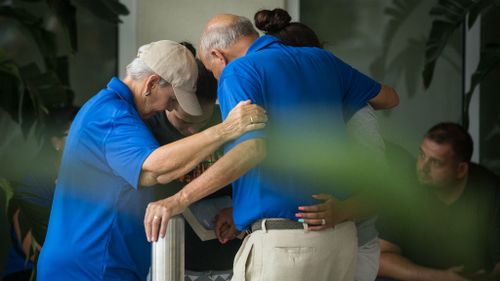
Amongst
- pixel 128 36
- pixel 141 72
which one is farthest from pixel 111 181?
pixel 128 36

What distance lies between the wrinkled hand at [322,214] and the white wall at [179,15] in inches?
112

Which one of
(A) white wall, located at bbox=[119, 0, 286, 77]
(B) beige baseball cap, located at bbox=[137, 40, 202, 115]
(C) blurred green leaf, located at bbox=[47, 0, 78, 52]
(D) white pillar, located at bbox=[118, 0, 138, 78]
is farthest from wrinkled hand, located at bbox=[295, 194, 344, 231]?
(D) white pillar, located at bbox=[118, 0, 138, 78]

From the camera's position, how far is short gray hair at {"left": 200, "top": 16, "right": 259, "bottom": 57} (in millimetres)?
2186

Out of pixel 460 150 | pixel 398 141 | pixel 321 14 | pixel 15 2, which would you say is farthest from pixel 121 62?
pixel 460 150

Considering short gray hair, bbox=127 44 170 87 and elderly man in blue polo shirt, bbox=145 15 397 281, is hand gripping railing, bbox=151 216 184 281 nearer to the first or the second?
elderly man in blue polo shirt, bbox=145 15 397 281

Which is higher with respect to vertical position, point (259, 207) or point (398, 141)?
point (259, 207)

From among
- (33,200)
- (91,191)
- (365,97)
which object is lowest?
(33,200)

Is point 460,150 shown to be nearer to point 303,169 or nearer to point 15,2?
point 303,169

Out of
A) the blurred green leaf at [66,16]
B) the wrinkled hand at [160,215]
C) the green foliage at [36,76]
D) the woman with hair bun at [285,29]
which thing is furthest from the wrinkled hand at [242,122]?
the blurred green leaf at [66,16]

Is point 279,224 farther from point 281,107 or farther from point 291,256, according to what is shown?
point 281,107

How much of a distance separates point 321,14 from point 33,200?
1.99 meters

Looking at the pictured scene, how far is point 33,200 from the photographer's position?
3.86 meters

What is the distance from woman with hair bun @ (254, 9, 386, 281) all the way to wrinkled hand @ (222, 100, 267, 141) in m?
0.37

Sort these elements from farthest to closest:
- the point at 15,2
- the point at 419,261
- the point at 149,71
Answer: the point at 15,2
the point at 419,261
the point at 149,71
